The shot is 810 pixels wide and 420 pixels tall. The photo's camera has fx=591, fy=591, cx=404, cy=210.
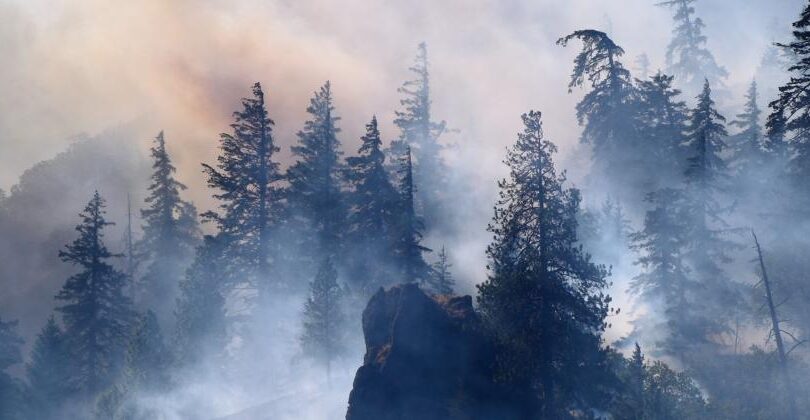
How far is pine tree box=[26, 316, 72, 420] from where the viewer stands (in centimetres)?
4141

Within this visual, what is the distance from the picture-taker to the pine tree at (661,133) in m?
47.1

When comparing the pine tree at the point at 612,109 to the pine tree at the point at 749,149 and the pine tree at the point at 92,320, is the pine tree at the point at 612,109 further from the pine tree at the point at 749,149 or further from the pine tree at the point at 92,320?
the pine tree at the point at 92,320

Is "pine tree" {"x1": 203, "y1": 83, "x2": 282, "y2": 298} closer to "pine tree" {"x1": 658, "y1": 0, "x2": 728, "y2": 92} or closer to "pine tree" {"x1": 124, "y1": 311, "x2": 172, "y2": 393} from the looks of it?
"pine tree" {"x1": 124, "y1": 311, "x2": 172, "y2": 393}

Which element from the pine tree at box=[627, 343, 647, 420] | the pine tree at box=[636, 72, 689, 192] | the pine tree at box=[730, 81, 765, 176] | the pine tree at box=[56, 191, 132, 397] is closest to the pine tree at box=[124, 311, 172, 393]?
the pine tree at box=[56, 191, 132, 397]

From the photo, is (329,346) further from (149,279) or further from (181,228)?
(181,228)

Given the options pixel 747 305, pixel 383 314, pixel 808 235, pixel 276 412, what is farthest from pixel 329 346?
pixel 808 235

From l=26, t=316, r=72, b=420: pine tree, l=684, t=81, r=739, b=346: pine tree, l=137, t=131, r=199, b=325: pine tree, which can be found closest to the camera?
l=684, t=81, r=739, b=346: pine tree

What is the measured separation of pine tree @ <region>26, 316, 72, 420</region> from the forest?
13cm

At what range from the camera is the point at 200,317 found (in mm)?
39062

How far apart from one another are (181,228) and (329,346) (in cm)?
3420

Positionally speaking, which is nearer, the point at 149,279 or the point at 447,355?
the point at 447,355

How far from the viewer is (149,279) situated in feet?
188

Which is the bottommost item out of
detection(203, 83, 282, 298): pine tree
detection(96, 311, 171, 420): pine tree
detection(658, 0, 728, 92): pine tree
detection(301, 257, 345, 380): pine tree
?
detection(96, 311, 171, 420): pine tree

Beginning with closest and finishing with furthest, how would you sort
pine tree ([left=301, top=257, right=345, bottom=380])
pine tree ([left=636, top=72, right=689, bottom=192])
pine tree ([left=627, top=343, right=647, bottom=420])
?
pine tree ([left=627, top=343, right=647, bottom=420]), pine tree ([left=301, top=257, right=345, bottom=380]), pine tree ([left=636, top=72, right=689, bottom=192])
